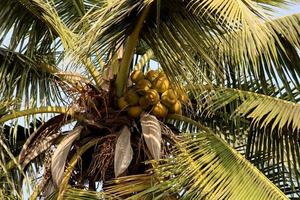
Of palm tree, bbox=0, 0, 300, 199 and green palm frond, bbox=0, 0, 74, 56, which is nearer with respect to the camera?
palm tree, bbox=0, 0, 300, 199

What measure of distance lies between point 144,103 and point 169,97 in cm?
21

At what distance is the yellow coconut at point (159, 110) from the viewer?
6.56 meters

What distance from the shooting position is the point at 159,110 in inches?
259

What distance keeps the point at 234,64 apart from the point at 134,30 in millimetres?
1161

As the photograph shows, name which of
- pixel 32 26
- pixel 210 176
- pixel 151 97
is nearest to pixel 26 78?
pixel 32 26

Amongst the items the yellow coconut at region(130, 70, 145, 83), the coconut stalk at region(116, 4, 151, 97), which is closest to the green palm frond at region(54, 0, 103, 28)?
the yellow coconut at region(130, 70, 145, 83)

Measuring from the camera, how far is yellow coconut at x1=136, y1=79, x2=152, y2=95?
658cm

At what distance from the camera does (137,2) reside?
5746mm

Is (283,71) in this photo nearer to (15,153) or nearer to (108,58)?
(108,58)

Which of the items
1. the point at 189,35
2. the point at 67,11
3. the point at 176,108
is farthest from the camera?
the point at 67,11

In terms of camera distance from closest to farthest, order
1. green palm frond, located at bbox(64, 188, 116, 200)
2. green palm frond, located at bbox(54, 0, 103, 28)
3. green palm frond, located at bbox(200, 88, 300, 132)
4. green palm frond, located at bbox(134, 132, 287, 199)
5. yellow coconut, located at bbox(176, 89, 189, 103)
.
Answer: green palm frond, located at bbox(134, 132, 287, 199)
green palm frond, located at bbox(64, 188, 116, 200)
green palm frond, located at bbox(200, 88, 300, 132)
yellow coconut, located at bbox(176, 89, 189, 103)
green palm frond, located at bbox(54, 0, 103, 28)

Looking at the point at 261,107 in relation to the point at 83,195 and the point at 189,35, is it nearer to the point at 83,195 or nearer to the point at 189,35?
the point at 189,35

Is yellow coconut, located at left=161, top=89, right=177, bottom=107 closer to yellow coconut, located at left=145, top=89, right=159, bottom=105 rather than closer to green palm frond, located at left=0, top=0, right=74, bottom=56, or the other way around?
yellow coconut, located at left=145, top=89, right=159, bottom=105

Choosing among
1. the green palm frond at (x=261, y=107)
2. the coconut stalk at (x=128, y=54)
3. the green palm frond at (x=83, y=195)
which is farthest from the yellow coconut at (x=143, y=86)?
the green palm frond at (x=83, y=195)
